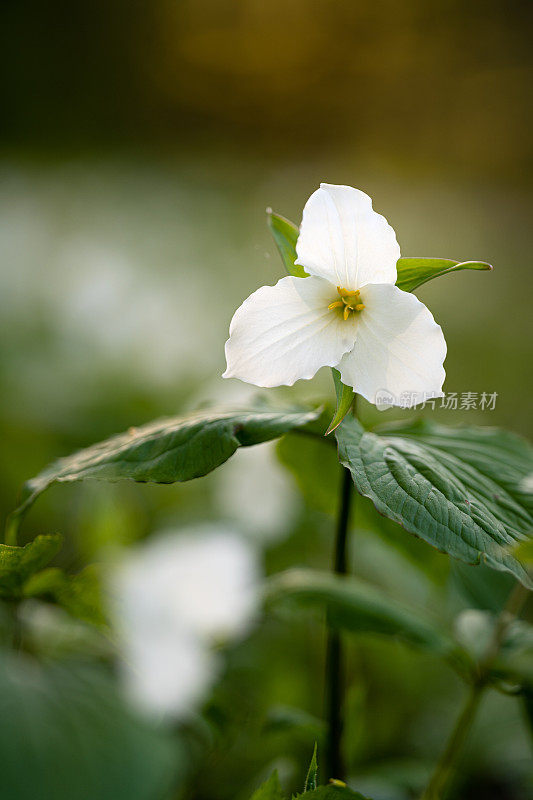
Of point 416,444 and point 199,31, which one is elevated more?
point 199,31

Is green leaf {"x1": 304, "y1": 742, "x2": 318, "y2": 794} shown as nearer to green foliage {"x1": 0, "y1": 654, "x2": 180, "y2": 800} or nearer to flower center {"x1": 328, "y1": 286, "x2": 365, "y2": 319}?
green foliage {"x1": 0, "y1": 654, "x2": 180, "y2": 800}

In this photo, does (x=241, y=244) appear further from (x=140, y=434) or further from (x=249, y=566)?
(x=140, y=434)

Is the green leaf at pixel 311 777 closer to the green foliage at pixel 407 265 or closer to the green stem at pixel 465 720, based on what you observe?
the green stem at pixel 465 720

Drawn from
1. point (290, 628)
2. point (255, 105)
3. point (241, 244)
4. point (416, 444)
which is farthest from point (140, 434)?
point (255, 105)

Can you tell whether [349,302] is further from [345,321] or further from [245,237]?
[245,237]

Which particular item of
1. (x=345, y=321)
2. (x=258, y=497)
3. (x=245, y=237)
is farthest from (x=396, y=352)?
(x=245, y=237)

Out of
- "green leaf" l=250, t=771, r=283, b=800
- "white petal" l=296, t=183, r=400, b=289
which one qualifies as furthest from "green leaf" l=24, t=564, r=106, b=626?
"white petal" l=296, t=183, r=400, b=289

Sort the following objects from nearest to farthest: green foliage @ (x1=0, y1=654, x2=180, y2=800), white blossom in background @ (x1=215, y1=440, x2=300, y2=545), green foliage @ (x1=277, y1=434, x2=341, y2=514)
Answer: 1. green foliage @ (x1=0, y1=654, x2=180, y2=800)
2. green foliage @ (x1=277, y1=434, x2=341, y2=514)
3. white blossom in background @ (x1=215, y1=440, x2=300, y2=545)
